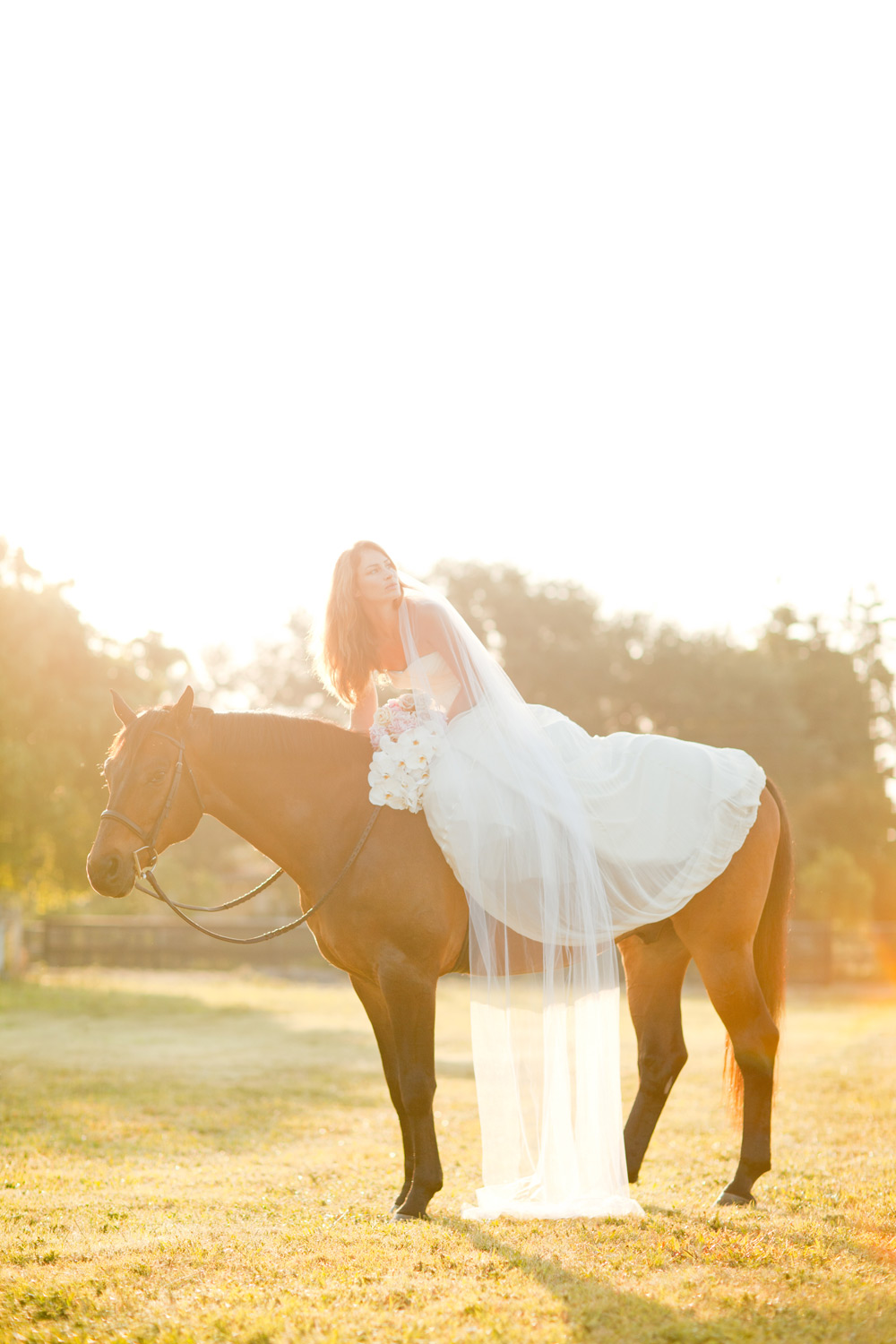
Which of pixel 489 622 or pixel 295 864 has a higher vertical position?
pixel 489 622

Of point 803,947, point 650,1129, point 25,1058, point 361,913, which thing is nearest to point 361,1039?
point 25,1058

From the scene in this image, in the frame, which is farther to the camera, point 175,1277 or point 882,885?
point 882,885

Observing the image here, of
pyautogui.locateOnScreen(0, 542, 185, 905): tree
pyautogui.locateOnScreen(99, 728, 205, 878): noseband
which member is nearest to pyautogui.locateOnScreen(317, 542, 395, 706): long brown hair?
pyautogui.locateOnScreen(99, 728, 205, 878): noseband

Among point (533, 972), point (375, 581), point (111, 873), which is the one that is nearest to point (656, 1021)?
point (533, 972)

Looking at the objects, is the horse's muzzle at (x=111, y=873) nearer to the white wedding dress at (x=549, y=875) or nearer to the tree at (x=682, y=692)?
the white wedding dress at (x=549, y=875)

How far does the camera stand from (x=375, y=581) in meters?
5.57

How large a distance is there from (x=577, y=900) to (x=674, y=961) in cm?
119

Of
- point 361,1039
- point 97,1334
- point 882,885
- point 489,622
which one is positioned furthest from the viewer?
point 882,885

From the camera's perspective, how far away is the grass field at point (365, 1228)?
140 inches

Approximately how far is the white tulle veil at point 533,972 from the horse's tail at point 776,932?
106 cm

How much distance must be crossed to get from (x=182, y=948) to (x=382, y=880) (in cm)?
2478

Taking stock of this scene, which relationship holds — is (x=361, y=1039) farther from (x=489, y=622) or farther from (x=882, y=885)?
(x=882, y=885)

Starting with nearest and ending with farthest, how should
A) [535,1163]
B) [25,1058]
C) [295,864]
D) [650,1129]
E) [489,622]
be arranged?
1. [535,1163]
2. [295,864]
3. [650,1129]
4. [25,1058]
5. [489,622]

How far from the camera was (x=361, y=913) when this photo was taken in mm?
5172
